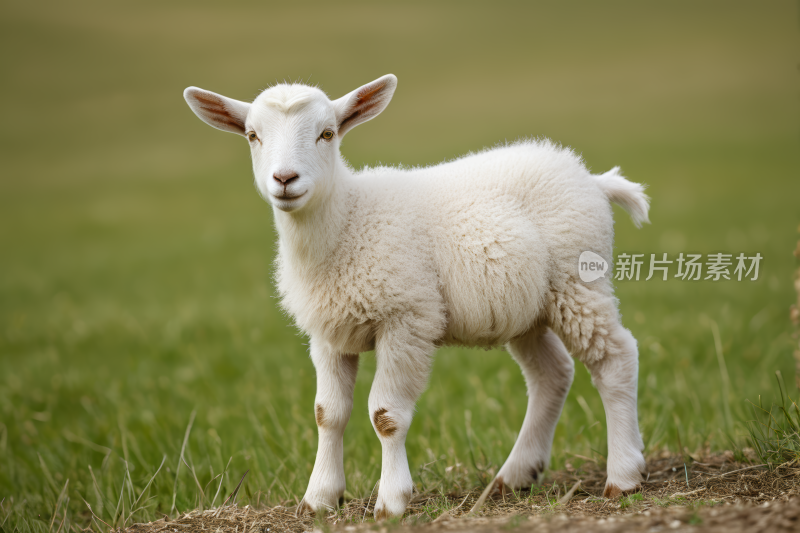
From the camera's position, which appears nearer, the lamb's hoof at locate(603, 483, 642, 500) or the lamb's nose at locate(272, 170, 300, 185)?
the lamb's nose at locate(272, 170, 300, 185)

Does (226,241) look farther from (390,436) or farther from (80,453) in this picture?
(390,436)

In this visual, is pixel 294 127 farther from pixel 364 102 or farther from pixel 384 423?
pixel 384 423

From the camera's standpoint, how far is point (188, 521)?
3740mm

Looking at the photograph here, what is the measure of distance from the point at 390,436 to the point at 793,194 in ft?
45.8

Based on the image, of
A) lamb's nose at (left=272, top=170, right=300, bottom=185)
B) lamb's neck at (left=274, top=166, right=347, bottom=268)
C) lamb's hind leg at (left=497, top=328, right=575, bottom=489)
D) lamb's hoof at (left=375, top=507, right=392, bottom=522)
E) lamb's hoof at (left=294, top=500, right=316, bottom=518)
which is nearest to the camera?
lamb's nose at (left=272, top=170, right=300, bottom=185)

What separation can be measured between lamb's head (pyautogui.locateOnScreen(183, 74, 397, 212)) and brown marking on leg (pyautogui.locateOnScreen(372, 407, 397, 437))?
113 cm

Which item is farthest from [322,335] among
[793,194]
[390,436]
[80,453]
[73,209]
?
[73,209]

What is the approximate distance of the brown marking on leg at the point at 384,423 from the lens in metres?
3.67

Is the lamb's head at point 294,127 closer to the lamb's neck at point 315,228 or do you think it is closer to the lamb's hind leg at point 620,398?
the lamb's neck at point 315,228

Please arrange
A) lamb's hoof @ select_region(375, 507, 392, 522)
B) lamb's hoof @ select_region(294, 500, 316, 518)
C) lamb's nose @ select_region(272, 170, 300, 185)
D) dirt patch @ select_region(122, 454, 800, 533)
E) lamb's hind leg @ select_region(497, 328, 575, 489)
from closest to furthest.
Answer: dirt patch @ select_region(122, 454, 800, 533), lamb's nose @ select_region(272, 170, 300, 185), lamb's hoof @ select_region(375, 507, 392, 522), lamb's hoof @ select_region(294, 500, 316, 518), lamb's hind leg @ select_region(497, 328, 575, 489)

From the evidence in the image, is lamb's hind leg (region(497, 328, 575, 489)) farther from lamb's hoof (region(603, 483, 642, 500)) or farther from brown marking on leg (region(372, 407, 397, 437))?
brown marking on leg (region(372, 407, 397, 437))

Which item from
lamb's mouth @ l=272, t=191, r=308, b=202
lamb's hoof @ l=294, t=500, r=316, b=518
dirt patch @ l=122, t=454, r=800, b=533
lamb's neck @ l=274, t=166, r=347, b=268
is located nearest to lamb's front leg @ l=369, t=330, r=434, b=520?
dirt patch @ l=122, t=454, r=800, b=533

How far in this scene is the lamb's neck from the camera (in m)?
3.78

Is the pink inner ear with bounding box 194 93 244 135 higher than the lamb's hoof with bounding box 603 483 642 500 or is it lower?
higher
